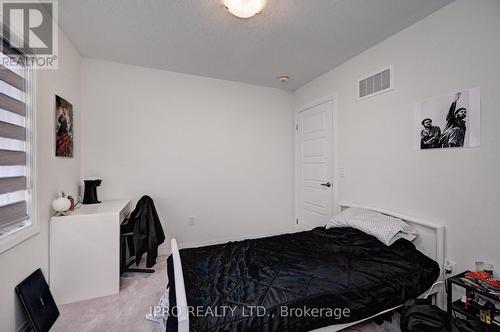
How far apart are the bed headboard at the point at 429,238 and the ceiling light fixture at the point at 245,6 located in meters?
2.27

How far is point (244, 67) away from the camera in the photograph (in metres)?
2.92

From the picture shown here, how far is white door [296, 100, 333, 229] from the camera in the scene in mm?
3045

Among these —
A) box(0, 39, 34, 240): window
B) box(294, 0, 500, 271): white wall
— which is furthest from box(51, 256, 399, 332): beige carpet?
box(294, 0, 500, 271): white wall

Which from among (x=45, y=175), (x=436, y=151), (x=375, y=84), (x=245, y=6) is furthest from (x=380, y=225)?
(x=45, y=175)

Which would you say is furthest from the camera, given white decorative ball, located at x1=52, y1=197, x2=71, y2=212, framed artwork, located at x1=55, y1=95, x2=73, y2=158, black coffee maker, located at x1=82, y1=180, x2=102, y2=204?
black coffee maker, located at x1=82, y1=180, x2=102, y2=204

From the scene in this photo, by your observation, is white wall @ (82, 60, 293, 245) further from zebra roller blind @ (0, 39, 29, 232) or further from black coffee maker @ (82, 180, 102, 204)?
zebra roller blind @ (0, 39, 29, 232)

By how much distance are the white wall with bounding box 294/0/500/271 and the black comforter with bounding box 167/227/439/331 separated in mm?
408

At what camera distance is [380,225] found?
197 cm

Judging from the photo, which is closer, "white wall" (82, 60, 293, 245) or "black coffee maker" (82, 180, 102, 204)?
"black coffee maker" (82, 180, 102, 204)

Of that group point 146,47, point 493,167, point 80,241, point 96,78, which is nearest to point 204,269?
point 80,241

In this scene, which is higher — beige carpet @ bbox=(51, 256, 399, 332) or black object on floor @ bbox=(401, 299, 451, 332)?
black object on floor @ bbox=(401, 299, 451, 332)

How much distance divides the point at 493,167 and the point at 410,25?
1448 millimetres

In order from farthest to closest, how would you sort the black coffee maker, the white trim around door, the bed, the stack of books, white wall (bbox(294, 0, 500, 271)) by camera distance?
the white trim around door → the black coffee maker → white wall (bbox(294, 0, 500, 271)) → the stack of books → the bed

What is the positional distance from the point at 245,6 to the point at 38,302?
2.76 m
